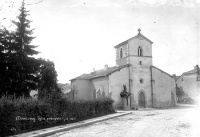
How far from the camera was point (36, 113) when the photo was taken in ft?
46.8

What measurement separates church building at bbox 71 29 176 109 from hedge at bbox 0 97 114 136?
35.9ft

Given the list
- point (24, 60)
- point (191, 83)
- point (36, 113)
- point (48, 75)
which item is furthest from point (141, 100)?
point (191, 83)

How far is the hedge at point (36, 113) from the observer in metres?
12.1

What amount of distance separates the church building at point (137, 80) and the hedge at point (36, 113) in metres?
10.9

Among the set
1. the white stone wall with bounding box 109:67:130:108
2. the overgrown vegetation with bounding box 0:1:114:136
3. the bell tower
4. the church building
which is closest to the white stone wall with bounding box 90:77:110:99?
the church building

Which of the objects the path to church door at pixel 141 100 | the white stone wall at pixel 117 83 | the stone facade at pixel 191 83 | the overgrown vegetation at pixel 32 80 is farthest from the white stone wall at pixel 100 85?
the stone facade at pixel 191 83

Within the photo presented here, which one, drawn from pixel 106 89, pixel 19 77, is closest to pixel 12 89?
pixel 19 77

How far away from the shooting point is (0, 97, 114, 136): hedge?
12.1 m

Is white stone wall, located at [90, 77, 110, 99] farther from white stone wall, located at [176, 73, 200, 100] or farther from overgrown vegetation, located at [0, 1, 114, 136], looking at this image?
white stone wall, located at [176, 73, 200, 100]

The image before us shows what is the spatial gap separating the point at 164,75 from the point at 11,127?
2747 centimetres

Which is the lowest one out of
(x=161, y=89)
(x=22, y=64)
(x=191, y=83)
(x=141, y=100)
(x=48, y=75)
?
(x=141, y=100)

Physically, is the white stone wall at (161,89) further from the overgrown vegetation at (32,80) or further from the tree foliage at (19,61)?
the tree foliage at (19,61)

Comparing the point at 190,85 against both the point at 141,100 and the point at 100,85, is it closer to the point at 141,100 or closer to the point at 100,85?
the point at 141,100

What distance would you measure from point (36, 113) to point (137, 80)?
2120 cm
